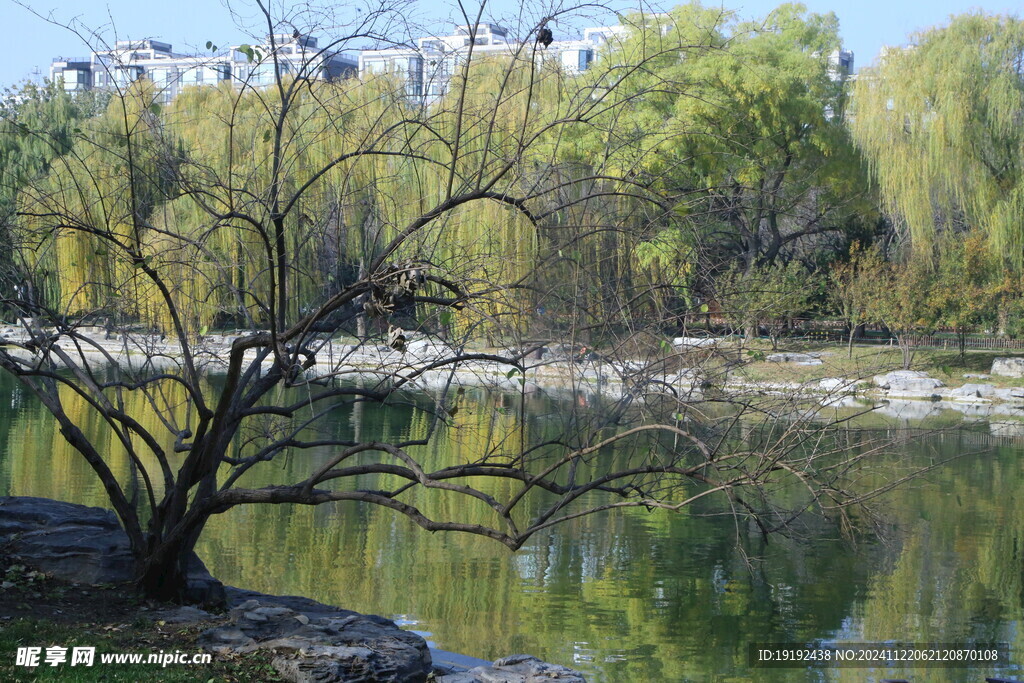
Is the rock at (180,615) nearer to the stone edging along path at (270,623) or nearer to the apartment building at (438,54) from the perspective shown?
the stone edging along path at (270,623)

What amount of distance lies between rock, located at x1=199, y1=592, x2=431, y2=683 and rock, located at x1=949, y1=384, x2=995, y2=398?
62.3ft

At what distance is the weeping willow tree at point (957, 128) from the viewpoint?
22703mm

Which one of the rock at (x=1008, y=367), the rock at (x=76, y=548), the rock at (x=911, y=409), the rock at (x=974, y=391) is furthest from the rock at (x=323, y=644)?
the rock at (x=1008, y=367)

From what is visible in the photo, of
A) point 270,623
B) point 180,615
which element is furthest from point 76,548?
point 270,623

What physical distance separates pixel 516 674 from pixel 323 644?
97cm

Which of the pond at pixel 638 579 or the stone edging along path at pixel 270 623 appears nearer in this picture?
the stone edging along path at pixel 270 623

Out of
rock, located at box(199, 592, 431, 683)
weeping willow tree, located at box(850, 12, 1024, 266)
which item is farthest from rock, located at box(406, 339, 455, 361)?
weeping willow tree, located at box(850, 12, 1024, 266)

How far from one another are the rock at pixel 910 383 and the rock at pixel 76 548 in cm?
1883

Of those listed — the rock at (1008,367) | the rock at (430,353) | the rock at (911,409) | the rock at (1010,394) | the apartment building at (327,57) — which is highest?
the apartment building at (327,57)

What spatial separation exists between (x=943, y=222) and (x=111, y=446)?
20551mm

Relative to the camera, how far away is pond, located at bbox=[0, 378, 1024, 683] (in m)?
7.43

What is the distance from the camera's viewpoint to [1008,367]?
2386cm

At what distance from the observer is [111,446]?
13562mm

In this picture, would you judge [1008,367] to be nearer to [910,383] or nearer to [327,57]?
[910,383]
